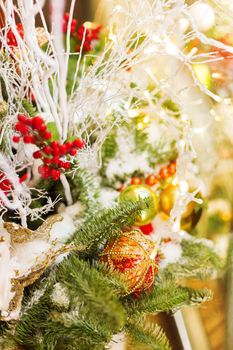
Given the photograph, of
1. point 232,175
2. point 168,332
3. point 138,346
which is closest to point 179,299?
point 138,346

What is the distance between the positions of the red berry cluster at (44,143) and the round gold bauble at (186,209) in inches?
12.1

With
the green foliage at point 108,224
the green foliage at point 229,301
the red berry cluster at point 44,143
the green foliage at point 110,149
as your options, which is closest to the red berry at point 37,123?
the red berry cluster at point 44,143

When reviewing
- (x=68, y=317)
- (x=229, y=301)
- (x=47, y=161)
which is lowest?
(x=229, y=301)

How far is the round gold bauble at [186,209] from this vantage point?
0.90m

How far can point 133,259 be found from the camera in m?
0.70

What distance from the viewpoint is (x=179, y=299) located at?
70 cm

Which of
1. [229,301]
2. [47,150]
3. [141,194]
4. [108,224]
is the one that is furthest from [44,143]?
[229,301]

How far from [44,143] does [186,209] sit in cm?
39

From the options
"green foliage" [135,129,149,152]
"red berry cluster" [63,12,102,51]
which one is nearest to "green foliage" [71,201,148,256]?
"green foliage" [135,129,149,152]

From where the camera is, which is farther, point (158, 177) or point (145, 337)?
point (158, 177)

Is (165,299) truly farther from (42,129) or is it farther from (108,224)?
(42,129)

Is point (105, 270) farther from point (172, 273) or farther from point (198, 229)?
point (198, 229)

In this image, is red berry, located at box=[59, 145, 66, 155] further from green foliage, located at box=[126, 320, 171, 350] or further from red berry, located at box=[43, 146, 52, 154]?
green foliage, located at box=[126, 320, 171, 350]

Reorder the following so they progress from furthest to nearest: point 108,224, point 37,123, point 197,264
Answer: point 197,264 → point 108,224 → point 37,123
